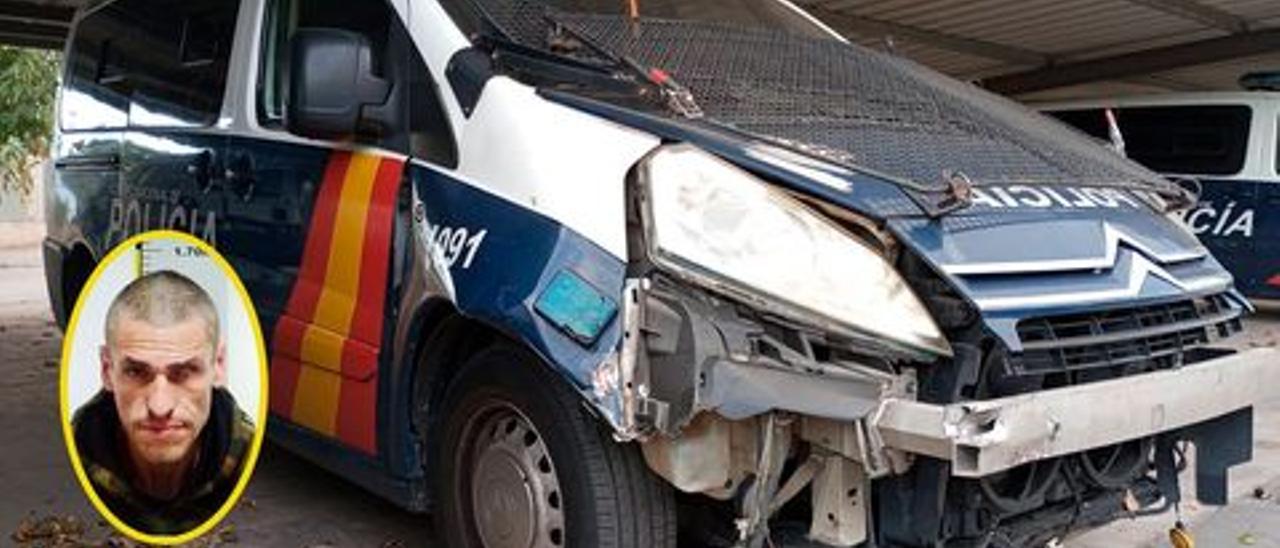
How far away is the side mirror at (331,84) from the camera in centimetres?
340

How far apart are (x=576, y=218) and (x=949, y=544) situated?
1195 millimetres

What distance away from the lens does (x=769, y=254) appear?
9.16ft

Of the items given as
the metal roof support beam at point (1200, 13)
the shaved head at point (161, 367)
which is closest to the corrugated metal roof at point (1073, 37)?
the metal roof support beam at point (1200, 13)

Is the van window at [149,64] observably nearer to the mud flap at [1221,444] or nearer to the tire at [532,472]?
the tire at [532,472]

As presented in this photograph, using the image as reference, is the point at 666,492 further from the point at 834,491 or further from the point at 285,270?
the point at 285,270

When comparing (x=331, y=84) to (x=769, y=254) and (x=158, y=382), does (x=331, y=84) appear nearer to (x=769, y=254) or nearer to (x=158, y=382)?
(x=158, y=382)

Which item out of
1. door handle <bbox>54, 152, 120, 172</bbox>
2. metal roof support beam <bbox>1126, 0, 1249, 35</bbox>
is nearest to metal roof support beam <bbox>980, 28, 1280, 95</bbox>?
metal roof support beam <bbox>1126, 0, 1249, 35</bbox>

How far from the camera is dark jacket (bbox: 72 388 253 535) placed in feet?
8.47

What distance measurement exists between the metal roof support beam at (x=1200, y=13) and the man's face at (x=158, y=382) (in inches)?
476

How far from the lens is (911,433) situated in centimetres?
270

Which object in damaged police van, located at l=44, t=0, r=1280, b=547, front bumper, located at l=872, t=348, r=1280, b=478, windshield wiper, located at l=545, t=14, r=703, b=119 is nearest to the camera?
front bumper, located at l=872, t=348, r=1280, b=478

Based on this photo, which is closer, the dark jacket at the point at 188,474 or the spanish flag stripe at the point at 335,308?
the dark jacket at the point at 188,474

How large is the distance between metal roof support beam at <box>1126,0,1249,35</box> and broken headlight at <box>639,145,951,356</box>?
11.2 meters

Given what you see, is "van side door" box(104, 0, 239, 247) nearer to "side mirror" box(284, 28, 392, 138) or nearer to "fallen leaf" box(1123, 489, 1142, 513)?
"side mirror" box(284, 28, 392, 138)
